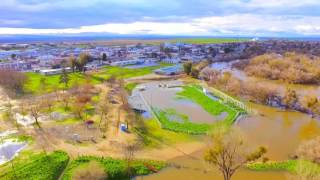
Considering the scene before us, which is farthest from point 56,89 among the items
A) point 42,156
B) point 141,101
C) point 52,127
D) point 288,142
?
point 288,142

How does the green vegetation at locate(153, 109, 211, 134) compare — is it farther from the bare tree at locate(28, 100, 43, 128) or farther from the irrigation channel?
the bare tree at locate(28, 100, 43, 128)

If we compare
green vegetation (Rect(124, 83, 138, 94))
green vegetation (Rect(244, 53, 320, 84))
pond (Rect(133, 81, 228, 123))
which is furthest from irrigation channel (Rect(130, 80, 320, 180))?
green vegetation (Rect(244, 53, 320, 84))

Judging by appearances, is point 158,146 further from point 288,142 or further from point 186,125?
point 288,142

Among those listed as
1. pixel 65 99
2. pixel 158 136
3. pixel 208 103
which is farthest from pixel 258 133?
pixel 65 99

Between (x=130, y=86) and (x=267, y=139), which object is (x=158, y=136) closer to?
(x=267, y=139)

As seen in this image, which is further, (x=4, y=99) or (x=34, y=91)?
(x=34, y=91)
